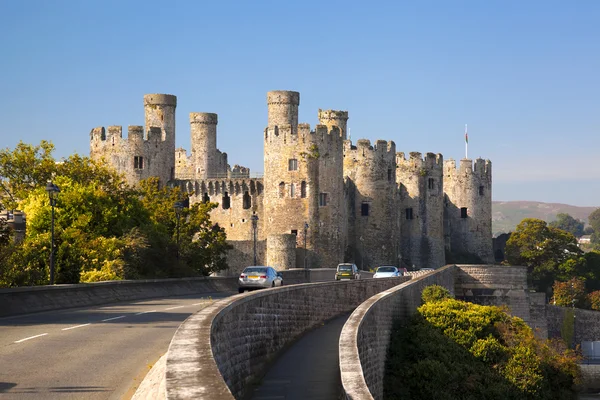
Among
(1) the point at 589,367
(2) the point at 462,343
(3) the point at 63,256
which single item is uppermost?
(3) the point at 63,256

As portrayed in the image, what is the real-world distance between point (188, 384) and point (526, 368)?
35.3m

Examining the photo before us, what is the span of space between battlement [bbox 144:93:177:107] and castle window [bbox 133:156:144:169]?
6853mm

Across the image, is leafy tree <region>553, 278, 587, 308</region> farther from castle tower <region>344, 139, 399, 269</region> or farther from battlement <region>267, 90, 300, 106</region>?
battlement <region>267, 90, 300, 106</region>

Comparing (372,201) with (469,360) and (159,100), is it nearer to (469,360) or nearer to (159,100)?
(159,100)

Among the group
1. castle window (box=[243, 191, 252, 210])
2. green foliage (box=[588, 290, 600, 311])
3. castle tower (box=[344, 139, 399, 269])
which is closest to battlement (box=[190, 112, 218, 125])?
castle window (box=[243, 191, 252, 210])

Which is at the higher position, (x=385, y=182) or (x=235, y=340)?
(x=385, y=182)

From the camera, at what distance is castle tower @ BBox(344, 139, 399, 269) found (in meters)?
89.9

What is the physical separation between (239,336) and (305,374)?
179cm

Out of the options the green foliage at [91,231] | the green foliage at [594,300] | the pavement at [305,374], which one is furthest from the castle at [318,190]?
the pavement at [305,374]

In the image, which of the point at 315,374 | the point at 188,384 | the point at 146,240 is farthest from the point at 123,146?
the point at 188,384

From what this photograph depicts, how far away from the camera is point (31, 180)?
6456 cm

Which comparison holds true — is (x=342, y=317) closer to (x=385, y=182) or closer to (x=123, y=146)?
(x=123, y=146)

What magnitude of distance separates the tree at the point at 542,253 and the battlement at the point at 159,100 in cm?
4075

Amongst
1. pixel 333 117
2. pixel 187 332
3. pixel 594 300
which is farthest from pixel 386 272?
pixel 187 332
